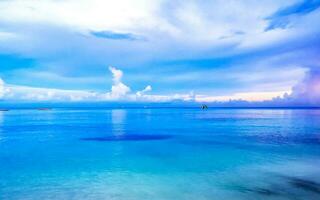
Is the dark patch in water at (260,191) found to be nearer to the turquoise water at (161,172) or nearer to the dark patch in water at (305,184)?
the turquoise water at (161,172)

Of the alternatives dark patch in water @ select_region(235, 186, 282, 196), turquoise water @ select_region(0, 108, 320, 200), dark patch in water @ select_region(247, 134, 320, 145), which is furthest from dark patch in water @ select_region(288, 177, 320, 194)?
dark patch in water @ select_region(247, 134, 320, 145)

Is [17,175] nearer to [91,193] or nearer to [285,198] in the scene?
[91,193]

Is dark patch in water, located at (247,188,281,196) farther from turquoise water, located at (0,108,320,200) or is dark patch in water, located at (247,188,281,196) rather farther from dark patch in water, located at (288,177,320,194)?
dark patch in water, located at (288,177,320,194)

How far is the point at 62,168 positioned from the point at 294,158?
17.7 metres

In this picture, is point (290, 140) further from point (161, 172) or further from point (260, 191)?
point (161, 172)

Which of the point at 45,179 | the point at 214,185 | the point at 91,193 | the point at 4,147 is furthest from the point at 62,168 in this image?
the point at 4,147

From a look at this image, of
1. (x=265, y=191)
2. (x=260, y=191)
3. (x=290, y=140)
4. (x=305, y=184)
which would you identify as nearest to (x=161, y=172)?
(x=260, y=191)

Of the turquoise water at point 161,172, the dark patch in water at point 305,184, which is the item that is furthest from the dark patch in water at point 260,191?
the dark patch in water at point 305,184

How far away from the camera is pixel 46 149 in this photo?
26.2 meters

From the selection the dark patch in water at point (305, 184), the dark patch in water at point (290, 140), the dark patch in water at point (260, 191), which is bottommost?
the dark patch in water at point (260, 191)

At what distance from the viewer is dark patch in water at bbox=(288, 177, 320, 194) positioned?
13369mm

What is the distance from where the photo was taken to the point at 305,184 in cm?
1423

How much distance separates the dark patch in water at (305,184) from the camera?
1337 centimetres

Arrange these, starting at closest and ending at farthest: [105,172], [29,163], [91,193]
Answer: [91,193] < [105,172] < [29,163]
